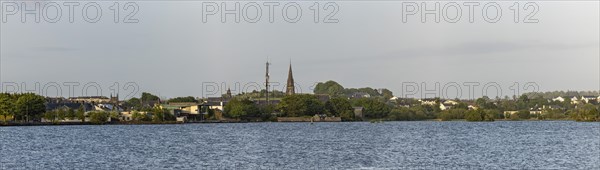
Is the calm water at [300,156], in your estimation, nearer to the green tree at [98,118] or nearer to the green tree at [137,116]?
the green tree at [98,118]

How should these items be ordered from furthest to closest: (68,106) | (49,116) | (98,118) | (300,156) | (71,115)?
1. (68,106)
2. (71,115)
3. (49,116)
4. (98,118)
5. (300,156)

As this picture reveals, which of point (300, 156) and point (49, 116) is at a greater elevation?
point (49, 116)

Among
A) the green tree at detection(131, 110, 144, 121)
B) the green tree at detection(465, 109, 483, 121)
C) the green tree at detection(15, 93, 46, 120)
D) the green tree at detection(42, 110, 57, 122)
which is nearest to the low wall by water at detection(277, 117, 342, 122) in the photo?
the green tree at detection(465, 109, 483, 121)

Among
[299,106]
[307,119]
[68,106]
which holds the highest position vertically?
[68,106]

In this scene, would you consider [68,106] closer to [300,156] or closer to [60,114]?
[60,114]

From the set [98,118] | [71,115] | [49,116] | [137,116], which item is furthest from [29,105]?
[137,116]

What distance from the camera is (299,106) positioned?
193 meters

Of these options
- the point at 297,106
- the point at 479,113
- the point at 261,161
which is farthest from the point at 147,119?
the point at 261,161

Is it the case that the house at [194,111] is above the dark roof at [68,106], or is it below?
below

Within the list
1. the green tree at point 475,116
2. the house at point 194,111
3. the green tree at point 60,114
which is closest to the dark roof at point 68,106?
the green tree at point 60,114

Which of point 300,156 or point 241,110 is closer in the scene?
point 300,156

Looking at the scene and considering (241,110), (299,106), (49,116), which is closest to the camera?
(49,116)

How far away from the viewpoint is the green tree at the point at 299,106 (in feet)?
634

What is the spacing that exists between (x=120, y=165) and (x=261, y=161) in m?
8.07
